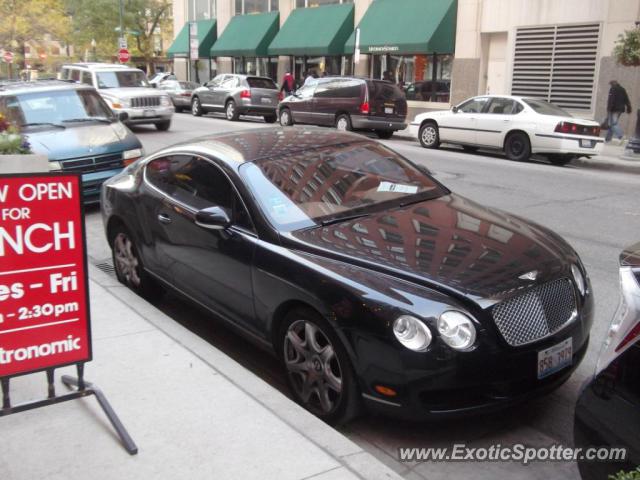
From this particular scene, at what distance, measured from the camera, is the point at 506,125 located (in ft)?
51.9

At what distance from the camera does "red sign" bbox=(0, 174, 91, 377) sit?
3.22 m

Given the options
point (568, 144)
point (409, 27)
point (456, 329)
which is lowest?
point (456, 329)

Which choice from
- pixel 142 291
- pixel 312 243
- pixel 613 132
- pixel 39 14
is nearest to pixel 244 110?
pixel 613 132

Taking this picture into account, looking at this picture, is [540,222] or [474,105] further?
[474,105]

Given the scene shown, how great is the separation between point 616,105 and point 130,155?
1355 centimetres

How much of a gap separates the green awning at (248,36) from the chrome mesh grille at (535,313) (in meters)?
30.8

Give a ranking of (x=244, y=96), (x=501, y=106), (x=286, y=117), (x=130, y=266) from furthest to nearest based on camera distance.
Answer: (x=244, y=96) < (x=286, y=117) < (x=501, y=106) < (x=130, y=266)

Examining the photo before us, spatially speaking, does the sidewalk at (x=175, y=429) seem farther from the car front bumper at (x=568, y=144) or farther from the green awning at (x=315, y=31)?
the green awning at (x=315, y=31)

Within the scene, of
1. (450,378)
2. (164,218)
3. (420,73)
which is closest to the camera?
(450,378)

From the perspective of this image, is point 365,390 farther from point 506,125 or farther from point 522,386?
point 506,125

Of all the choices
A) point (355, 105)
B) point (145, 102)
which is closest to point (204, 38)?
point (145, 102)

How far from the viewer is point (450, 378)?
3.47 metres

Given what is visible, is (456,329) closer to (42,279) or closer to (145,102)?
(42,279)

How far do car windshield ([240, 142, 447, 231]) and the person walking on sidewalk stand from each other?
1459cm
